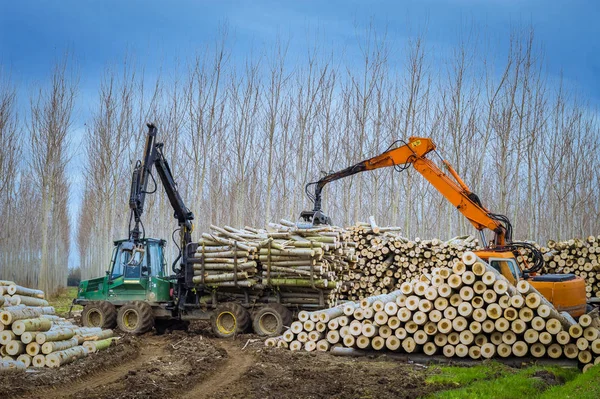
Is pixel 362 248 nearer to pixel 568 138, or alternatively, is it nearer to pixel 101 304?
pixel 101 304

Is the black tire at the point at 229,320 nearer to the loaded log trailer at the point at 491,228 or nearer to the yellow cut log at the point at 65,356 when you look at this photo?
the loaded log trailer at the point at 491,228

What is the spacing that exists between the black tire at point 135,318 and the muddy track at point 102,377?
69.7 inches

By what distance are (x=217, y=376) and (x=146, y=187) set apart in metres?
6.91

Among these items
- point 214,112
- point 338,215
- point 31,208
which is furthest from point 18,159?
point 338,215

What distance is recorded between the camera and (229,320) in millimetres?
15445

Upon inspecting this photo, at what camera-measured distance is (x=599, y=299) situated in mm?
17500

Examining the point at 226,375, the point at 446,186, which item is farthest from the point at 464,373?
the point at 446,186

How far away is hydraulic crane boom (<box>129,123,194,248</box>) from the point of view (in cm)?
1535

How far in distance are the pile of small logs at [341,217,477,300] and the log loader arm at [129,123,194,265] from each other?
5.28 metres

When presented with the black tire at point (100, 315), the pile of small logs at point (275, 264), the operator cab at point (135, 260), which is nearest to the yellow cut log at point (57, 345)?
the black tire at point (100, 315)

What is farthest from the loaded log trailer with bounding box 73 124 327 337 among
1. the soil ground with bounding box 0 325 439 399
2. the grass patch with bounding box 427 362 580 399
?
the grass patch with bounding box 427 362 580 399

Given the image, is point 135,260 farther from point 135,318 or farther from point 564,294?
point 564,294

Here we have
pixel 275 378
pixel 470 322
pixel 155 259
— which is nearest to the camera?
pixel 275 378

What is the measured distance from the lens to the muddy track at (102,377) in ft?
30.1
